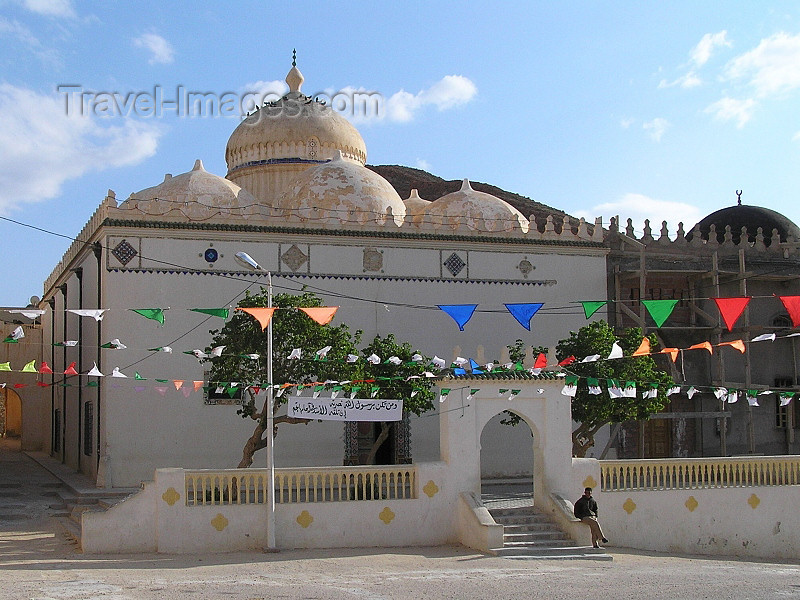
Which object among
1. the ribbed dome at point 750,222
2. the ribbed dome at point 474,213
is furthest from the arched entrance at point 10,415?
the ribbed dome at point 750,222

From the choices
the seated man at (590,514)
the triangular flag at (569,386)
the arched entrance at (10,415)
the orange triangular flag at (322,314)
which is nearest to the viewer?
the seated man at (590,514)

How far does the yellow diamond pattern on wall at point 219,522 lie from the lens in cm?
1462

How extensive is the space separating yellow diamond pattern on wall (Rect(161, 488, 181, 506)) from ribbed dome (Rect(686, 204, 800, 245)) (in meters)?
20.2

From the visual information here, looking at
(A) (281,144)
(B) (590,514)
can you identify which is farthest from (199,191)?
(B) (590,514)

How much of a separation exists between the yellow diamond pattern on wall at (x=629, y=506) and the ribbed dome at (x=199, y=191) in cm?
1191

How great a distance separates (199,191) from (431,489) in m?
11.9

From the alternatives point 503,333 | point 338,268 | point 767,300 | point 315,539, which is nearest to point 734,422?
point 767,300

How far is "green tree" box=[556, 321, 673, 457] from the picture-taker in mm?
19969

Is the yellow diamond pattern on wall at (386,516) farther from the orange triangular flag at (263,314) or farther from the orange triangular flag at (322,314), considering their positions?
the orange triangular flag at (263,314)

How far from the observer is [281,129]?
27.9 m

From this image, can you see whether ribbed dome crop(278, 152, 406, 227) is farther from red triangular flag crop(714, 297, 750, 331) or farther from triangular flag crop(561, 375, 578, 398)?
red triangular flag crop(714, 297, 750, 331)

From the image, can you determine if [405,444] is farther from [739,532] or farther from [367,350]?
[739,532]

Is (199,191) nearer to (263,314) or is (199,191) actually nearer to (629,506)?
(263,314)

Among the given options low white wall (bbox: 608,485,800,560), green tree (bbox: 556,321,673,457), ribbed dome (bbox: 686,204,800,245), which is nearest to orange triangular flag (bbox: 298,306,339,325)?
low white wall (bbox: 608,485,800,560)
